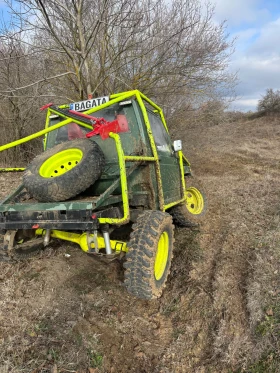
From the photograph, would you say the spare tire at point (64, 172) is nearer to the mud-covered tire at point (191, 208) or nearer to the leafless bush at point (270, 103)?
the mud-covered tire at point (191, 208)

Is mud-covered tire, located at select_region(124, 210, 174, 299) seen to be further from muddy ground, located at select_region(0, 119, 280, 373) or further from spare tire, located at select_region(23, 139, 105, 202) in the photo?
spare tire, located at select_region(23, 139, 105, 202)

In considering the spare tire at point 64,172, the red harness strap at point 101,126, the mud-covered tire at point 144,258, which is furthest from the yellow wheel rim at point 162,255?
the red harness strap at point 101,126

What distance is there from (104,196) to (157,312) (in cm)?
127

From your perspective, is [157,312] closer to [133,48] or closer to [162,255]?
[162,255]

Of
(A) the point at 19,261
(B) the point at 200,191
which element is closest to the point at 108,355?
(A) the point at 19,261

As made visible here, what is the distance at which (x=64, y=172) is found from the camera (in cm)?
294

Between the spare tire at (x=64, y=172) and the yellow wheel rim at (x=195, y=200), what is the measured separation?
2691 millimetres

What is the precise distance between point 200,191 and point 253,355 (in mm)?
3501

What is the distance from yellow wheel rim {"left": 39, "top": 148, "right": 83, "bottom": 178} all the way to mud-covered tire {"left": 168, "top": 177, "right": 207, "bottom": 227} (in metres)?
2.08

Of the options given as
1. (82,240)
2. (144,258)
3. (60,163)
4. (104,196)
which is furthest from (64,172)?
(144,258)

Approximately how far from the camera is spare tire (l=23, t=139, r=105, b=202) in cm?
277

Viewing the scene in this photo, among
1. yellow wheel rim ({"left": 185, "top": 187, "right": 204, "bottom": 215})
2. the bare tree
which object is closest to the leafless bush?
the bare tree

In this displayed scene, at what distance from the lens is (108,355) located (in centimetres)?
225

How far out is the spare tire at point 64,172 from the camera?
277 centimetres
